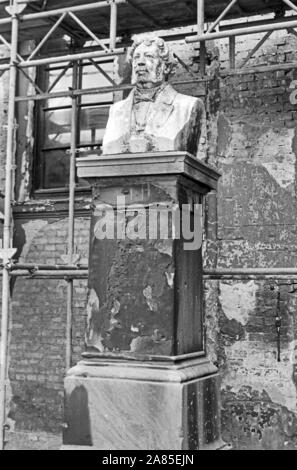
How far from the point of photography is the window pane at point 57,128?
819 centimetres

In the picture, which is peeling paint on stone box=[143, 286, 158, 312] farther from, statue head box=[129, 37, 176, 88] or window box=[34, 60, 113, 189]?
window box=[34, 60, 113, 189]

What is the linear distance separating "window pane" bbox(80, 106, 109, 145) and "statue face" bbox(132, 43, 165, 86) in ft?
11.5

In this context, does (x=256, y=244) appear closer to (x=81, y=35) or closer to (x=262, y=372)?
(x=262, y=372)

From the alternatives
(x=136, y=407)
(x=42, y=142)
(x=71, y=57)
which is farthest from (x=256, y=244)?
(x=136, y=407)

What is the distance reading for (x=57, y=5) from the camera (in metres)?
7.17

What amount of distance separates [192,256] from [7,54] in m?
5.13

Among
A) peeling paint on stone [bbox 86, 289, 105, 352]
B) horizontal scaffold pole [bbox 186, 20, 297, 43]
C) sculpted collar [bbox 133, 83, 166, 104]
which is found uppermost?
horizontal scaffold pole [bbox 186, 20, 297, 43]

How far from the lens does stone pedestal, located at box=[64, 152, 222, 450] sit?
12.7ft

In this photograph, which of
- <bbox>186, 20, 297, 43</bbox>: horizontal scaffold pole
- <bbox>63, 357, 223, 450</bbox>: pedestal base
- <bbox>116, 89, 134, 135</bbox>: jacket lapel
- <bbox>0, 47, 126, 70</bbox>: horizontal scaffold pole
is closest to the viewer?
<bbox>63, 357, 223, 450</bbox>: pedestal base

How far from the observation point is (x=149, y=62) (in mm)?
4469

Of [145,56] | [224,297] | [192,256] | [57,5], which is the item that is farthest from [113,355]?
[57,5]

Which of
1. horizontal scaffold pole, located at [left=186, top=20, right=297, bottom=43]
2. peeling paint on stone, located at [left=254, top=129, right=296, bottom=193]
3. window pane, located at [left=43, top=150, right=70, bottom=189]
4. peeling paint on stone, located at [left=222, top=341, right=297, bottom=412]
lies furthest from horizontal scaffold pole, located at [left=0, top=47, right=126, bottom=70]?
peeling paint on stone, located at [left=222, top=341, right=297, bottom=412]

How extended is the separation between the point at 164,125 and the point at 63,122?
13.4ft

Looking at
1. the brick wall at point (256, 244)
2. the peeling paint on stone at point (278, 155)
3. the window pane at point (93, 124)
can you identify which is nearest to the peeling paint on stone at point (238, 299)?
the brick wall at point (256, 244)
